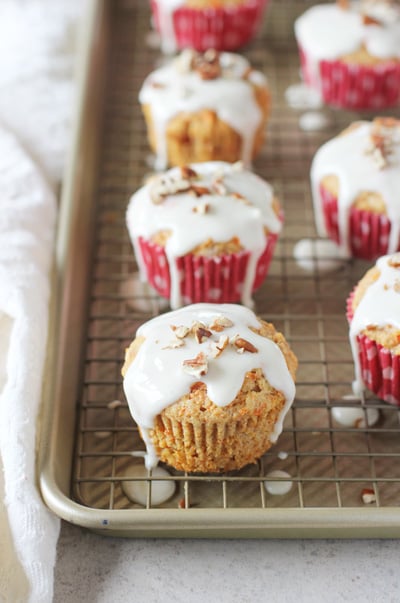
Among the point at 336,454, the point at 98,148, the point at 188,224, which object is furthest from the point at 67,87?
the point at 336,454

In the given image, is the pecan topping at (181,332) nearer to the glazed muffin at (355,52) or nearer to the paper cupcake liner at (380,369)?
the paper cupcake liner at (380,369)

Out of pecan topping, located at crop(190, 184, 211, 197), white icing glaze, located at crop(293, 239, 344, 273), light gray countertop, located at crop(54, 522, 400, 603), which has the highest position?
pecan topping, located at crop(190, 184, 211, 197)

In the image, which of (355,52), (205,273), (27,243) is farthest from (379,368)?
(355,52)

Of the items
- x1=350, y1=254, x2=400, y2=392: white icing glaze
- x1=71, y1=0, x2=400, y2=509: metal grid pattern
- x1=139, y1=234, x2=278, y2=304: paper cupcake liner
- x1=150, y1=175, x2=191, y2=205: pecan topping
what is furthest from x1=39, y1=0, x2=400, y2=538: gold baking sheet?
x1=150, y1=175, x2=191, y2=205: pecan topping

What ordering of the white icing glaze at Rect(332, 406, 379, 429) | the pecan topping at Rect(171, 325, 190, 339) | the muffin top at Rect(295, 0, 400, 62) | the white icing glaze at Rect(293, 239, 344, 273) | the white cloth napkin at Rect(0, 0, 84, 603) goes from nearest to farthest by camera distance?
the white cloth napkin at Rect(0, 0, 84, 603) < the pecan topping at Rect(171, 325, 190, 339) < the white icing glaze at Rect(332, 406, 379, 429) < the white icing glaze at Rect(293, 239, 344, 273) < the muffin top at Rect(295, 0, 400, 62)

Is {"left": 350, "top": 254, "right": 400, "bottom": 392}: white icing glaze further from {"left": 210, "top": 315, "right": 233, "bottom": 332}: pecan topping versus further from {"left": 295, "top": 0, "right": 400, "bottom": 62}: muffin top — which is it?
{"left": 295, "top": 0, "right": 400, "bottom": 62}: muffin top

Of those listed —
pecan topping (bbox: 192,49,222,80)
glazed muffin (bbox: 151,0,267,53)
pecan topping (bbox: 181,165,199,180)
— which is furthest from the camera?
glazed muffin (bbox: 151,0,267,53)
